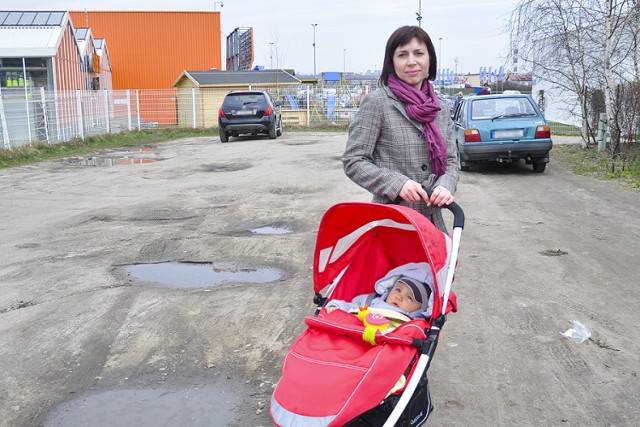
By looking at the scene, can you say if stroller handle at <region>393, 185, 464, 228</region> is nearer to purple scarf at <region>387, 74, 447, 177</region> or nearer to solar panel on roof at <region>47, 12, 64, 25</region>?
purple scarf at <region>387, 74, 447, 177</region>

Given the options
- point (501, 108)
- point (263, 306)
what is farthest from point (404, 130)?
point (501, 108)

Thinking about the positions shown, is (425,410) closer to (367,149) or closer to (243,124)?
(367,149)

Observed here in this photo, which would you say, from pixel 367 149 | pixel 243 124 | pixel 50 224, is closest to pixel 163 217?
pixel 50 224

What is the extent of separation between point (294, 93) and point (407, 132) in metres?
30.5

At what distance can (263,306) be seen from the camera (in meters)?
5.53

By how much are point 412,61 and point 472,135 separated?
1068 centimetres

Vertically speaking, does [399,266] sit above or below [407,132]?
below

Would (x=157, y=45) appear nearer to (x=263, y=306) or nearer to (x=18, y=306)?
(x=18, y=306)

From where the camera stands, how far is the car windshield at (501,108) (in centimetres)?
1395

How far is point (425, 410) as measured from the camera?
3.14 meters

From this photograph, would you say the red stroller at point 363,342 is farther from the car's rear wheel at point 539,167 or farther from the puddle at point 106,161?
the puddle at point 106,161

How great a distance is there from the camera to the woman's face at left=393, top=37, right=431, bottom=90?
11.0ft

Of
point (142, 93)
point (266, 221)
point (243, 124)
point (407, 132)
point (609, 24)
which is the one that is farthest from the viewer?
point (142, 93)

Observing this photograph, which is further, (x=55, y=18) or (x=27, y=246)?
(x=55, y=18)
